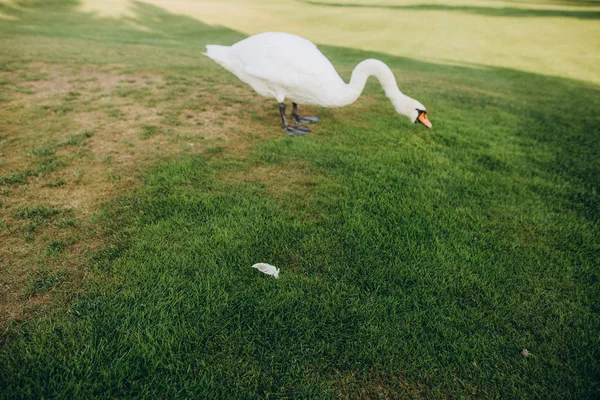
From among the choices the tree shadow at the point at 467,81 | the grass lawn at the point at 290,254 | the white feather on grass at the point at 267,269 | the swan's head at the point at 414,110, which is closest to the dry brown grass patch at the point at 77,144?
the grass lawn at the point at 290,254

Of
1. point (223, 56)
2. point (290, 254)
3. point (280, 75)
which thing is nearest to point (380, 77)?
point (280, 75)

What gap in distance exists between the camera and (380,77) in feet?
16.4

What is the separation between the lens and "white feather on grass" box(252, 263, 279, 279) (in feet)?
8.86

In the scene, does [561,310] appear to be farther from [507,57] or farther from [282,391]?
[507,57]

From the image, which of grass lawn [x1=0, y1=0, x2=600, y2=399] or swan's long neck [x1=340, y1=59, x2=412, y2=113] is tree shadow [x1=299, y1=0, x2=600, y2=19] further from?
swan's long neck [x1=340, y1=59, x2=412, y2=113]

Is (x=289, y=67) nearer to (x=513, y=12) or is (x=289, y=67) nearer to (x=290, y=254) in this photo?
(x=290, y=254)

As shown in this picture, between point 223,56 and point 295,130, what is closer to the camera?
point 295,130

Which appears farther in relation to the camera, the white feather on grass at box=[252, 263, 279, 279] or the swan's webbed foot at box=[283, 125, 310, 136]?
the swan's webbed foot at box=[283, 125, 310, 136]

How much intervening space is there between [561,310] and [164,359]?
2.98m

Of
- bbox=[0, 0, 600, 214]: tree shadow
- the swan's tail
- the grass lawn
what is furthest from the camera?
bbox=[0, 0, 600, 214]: tree shadow

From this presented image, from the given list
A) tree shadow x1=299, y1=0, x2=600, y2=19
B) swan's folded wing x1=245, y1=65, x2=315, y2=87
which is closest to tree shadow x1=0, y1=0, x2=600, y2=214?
swan's folded wing x1=245, y1=65, x2=315, y2=87

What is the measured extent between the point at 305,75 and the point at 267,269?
3218 millimetres

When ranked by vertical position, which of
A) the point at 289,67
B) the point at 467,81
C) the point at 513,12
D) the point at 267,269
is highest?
the point at 513,12


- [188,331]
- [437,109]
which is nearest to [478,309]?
[188,331]
